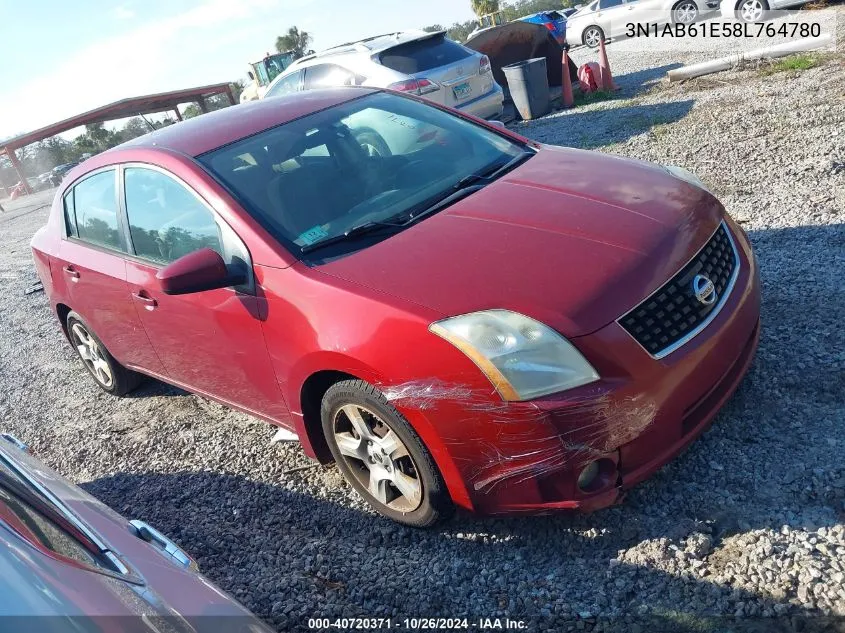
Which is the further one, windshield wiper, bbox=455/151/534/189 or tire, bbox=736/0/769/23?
tire, bbox=736/0/769/23

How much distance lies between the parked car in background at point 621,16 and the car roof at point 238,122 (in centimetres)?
1620

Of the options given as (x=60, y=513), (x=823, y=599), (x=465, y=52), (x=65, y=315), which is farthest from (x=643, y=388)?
(x=465, y=52)

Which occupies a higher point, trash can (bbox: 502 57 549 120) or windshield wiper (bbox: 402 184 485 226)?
windshield wiper (bbox: 402 184 485 226)

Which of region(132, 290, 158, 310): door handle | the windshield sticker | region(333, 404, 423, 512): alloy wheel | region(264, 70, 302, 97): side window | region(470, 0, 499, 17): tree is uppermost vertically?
region(470, 0, 499, 17): tree

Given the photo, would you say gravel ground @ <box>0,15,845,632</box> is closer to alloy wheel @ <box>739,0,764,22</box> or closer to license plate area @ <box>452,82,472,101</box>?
license plate area @ <box>452,82,472,101</box>

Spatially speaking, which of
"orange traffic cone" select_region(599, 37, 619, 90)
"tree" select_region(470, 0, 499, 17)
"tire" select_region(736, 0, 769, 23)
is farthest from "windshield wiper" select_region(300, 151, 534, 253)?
"tree" select_region(470, 0, 499, 17)

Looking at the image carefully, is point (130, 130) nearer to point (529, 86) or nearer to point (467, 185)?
point (529, 86)

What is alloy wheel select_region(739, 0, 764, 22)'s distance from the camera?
1451cm

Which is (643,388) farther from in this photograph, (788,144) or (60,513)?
(788,144)

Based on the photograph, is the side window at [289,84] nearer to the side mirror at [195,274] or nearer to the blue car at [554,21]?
the side mirror at [195,274]

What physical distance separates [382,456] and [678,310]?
4.36 feet

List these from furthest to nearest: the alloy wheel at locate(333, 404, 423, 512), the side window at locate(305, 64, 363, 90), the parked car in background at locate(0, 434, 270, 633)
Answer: the side window at locate(305, 64, 363, 90) < the alloy wheel at locate(333, 404, 423, 512) < the parked car in background at locate(0, 434, 270, 633)

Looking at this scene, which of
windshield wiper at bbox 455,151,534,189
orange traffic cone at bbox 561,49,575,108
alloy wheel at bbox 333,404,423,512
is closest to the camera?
alloy wheel at bbox 333,404,423,512

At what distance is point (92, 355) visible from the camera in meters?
5.25
